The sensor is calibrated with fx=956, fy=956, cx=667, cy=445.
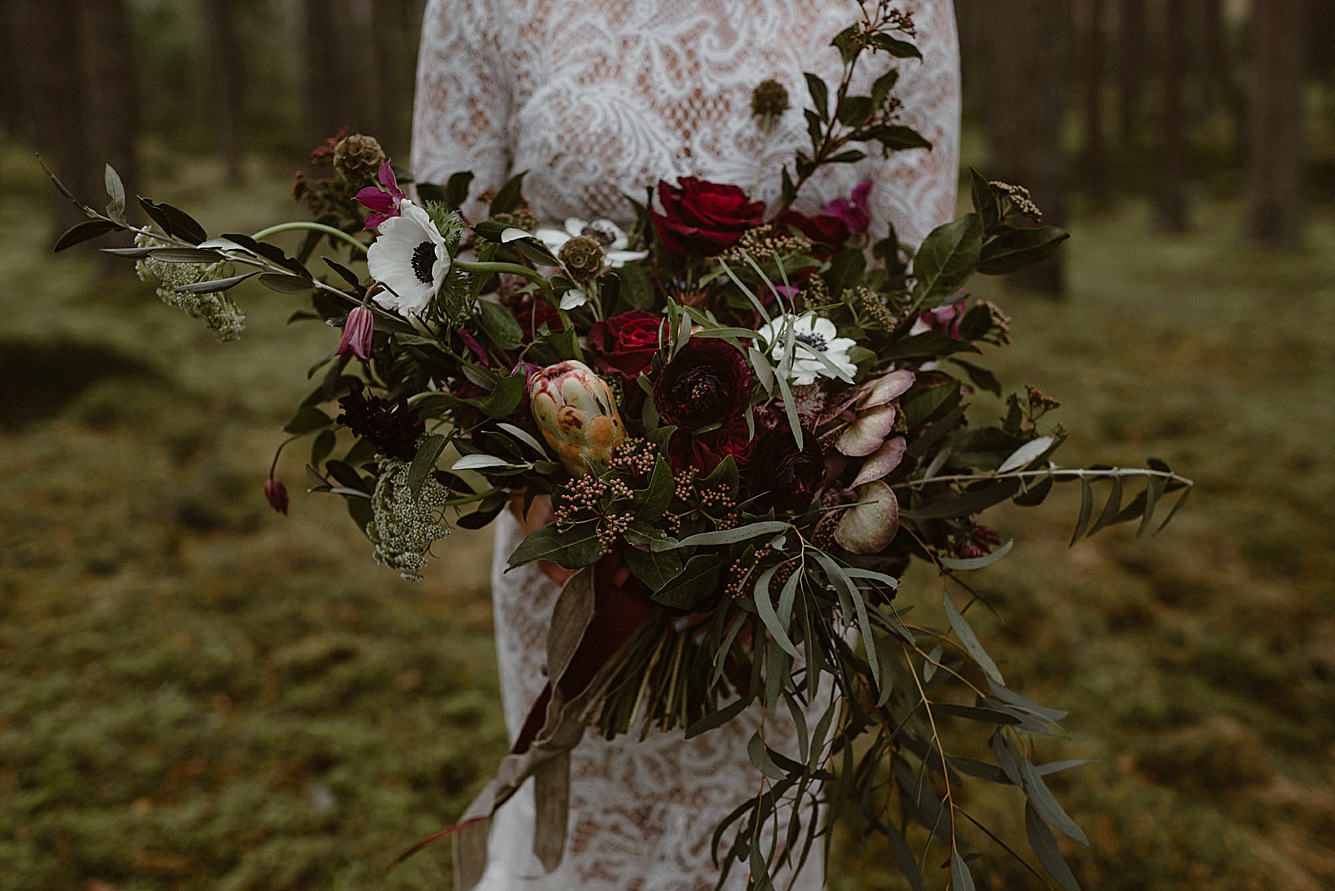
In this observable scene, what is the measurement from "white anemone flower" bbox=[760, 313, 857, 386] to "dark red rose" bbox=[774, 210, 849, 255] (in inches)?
10.7

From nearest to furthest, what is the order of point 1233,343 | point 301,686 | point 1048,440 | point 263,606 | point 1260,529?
point 1048,440 < point 301,686 < point 263,606 < point 1260,529 < point 1233,343

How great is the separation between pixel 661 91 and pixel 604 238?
45 centimetres

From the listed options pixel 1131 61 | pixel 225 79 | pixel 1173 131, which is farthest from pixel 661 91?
pixel 1131 61

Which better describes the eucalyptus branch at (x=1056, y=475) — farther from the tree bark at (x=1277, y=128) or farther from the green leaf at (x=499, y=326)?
the tree bark at (x=1277, y=128)

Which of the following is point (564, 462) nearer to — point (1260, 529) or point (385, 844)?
point (385, 844)

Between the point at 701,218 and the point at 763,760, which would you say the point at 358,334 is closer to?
the point at 701,218

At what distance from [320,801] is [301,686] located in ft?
2.15

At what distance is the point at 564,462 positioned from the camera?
3.74ft

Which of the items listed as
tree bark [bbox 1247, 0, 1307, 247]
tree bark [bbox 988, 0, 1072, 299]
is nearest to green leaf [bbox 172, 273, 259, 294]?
tree bark [bbox 988, 0, 1072, 299]

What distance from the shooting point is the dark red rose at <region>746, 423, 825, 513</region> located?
1096 millimetres

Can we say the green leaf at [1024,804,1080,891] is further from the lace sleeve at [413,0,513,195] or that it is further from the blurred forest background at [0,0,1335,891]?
the lace sleeve at [413,0,513,195]

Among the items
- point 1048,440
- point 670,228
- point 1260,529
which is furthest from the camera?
point 1260,529

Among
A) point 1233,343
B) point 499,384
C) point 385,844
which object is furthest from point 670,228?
point 1233,343

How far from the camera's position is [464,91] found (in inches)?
69.0
